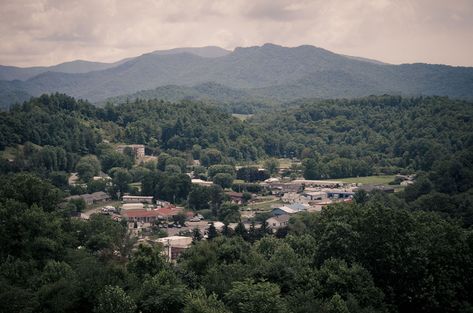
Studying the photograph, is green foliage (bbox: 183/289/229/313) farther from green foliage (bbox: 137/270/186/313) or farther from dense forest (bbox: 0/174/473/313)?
green foliage (bbox: 137/270/186/313)

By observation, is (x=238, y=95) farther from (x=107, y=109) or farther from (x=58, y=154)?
(x=58, y=154)

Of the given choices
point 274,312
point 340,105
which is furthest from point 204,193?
point 340,105

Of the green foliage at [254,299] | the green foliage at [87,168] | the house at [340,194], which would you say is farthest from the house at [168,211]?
the green foliage at [254,299]

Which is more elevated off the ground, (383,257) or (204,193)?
(383,257)

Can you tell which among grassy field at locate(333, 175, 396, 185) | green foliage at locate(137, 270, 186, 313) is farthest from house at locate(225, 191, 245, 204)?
green foliage at locate(137, 270, 186, 313)

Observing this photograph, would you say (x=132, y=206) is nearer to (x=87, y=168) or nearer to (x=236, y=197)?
(x=236, y=197)

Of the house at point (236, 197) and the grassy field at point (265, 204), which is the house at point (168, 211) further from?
the grassy field at point (265, 204)
